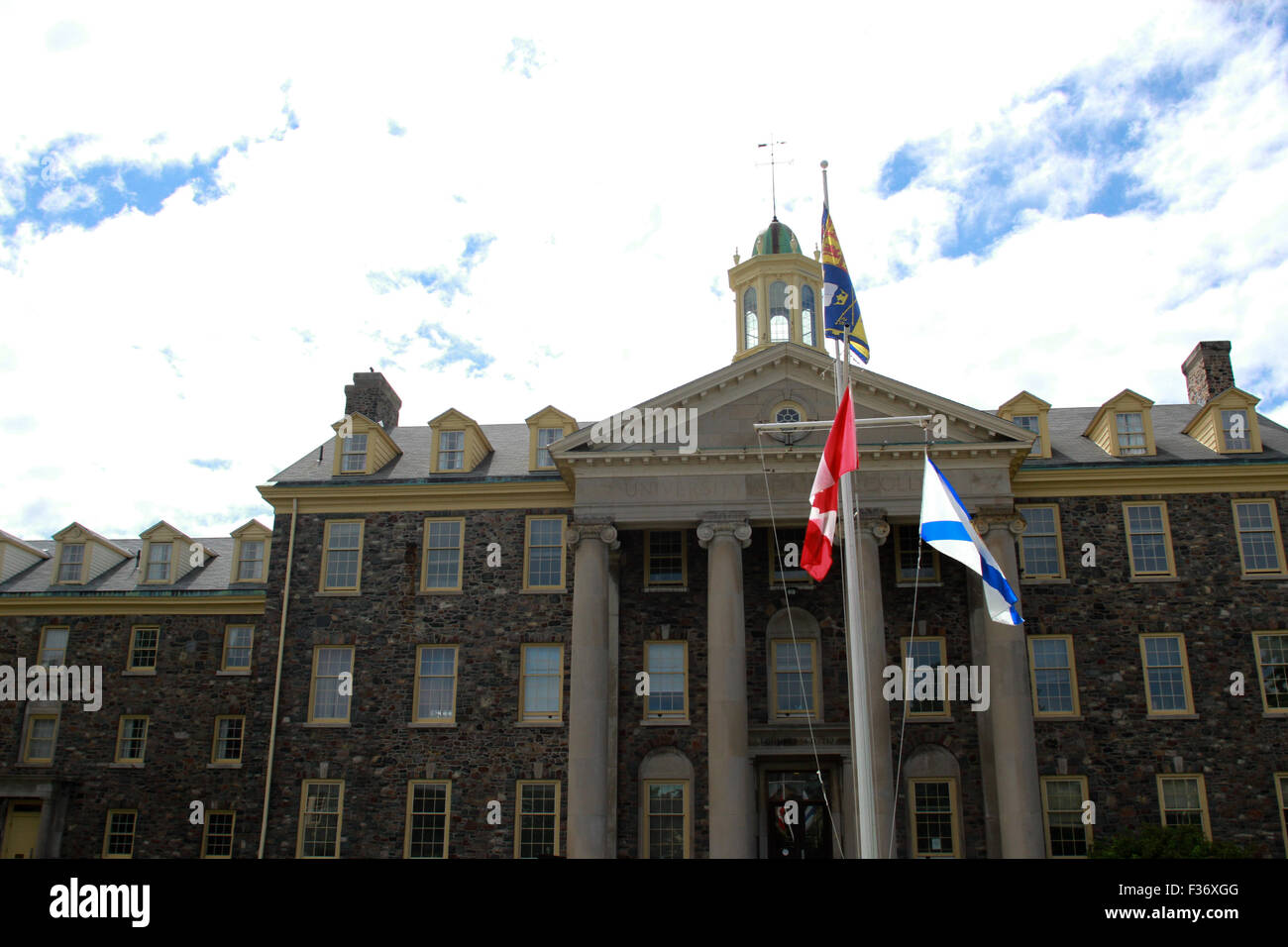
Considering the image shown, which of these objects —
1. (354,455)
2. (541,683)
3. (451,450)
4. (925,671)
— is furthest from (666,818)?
(354,455)

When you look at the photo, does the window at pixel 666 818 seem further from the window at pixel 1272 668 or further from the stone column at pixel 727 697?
the window at pixel 1272 668

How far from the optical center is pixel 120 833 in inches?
1371

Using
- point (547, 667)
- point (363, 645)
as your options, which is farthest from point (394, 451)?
point (547, 667)

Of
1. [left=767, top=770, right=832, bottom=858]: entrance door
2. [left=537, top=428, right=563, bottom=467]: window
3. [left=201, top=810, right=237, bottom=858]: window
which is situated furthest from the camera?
[left=537, top=428, right=563, bottom=467]: window

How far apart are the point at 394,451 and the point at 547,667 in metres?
10.2

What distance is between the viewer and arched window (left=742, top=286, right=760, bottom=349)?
40.0m

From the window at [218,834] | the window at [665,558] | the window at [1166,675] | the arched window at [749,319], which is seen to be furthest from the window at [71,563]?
the window at [1166,675]

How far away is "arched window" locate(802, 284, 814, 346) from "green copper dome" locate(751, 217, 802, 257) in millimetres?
1637

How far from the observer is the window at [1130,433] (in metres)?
34.0

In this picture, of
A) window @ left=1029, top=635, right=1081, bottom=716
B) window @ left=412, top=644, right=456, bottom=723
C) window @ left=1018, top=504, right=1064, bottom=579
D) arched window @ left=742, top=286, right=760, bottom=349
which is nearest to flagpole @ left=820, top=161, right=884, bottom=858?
window @ left=1029, top=635, right=1081, bottom=716

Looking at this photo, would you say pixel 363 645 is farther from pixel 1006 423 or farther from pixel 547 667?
pixel 1006 423

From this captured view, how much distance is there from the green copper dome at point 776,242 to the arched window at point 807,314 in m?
1.64

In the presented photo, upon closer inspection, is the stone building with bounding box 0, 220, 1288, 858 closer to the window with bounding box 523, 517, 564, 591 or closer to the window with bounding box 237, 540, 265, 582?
the window with bounding box 523, 517, 564, 591

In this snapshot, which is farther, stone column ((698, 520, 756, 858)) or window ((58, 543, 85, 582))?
window ((58, 543, 85, 582))
